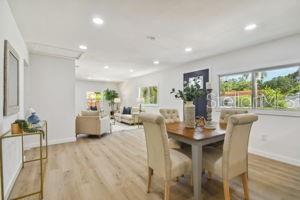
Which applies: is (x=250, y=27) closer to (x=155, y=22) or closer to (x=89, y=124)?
(x=155, y=22)

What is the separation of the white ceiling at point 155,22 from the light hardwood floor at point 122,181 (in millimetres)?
2477

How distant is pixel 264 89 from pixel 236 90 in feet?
2.03

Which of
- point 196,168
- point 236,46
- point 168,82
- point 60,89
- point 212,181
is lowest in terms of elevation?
point 212,181

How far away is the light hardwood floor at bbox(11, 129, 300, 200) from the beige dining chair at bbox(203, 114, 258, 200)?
418 millimetres

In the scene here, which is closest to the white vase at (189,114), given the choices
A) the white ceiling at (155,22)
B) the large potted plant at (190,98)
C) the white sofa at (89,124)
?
the large potted plant at (190,98)

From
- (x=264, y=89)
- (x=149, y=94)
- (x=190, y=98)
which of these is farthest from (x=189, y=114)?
(x=149, y=94)

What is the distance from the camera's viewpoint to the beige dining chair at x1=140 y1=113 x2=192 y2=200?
171 centimetres

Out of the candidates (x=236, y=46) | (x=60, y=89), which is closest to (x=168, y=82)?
(x=236, y=46)

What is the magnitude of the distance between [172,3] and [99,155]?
3.19 meters

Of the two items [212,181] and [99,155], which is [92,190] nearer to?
[99,155]

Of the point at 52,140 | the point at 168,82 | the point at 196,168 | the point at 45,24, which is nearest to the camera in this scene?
the point at 196,168

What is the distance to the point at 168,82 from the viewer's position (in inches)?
248

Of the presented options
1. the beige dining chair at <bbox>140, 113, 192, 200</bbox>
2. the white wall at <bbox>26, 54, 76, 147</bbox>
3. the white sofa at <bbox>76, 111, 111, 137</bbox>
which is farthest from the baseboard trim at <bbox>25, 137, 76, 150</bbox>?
the beige dining chair at <bbox>140, 113, 192, 200</bbox>

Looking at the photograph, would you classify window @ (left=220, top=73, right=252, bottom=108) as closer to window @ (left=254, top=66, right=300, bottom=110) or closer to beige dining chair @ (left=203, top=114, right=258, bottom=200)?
window @ (left=254, top=66, right=300, bottom=110)
